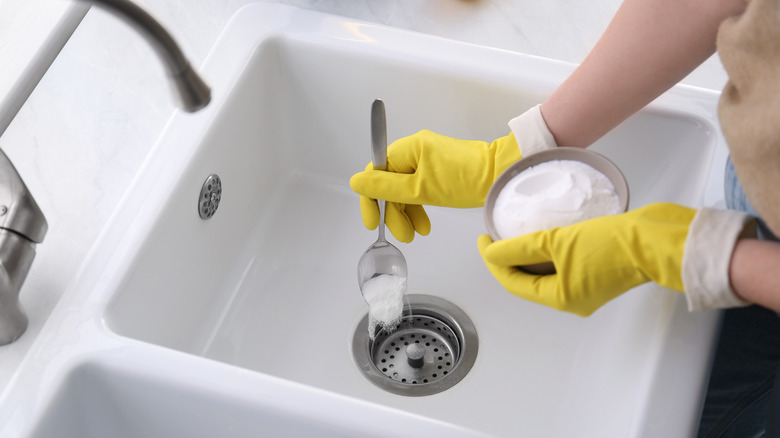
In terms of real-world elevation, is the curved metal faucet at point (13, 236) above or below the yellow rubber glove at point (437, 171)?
below

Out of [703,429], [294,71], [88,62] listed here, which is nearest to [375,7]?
[294,71]

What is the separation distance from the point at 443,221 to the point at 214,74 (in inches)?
13.8

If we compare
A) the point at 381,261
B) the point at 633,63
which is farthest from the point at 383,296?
the point at 633,63

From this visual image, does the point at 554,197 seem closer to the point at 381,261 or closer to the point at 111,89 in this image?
the point at 381,261

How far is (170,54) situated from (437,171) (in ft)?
1.24

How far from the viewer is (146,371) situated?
67cm

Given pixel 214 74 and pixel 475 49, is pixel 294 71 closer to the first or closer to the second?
pixel 214 74

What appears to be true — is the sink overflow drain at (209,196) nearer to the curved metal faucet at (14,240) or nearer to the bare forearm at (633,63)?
the curved metal faucet at (14,240)

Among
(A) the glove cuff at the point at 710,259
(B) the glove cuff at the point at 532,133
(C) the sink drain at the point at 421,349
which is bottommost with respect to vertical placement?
(C) the sink drain at the point at 421,349

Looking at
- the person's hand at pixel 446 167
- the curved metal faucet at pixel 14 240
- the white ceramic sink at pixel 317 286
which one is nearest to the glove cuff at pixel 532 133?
the person's hand at pixel 446 167

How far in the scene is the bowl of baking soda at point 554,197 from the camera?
2.31ft

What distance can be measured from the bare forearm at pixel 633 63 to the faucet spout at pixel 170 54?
0.40 meters

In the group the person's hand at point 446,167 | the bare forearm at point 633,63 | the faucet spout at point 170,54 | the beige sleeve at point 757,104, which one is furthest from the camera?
the person's hand at point 446,167

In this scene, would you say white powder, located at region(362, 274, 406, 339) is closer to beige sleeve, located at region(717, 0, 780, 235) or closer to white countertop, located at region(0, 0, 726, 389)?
white countertop, located at region(0, 0, 726, 389)
